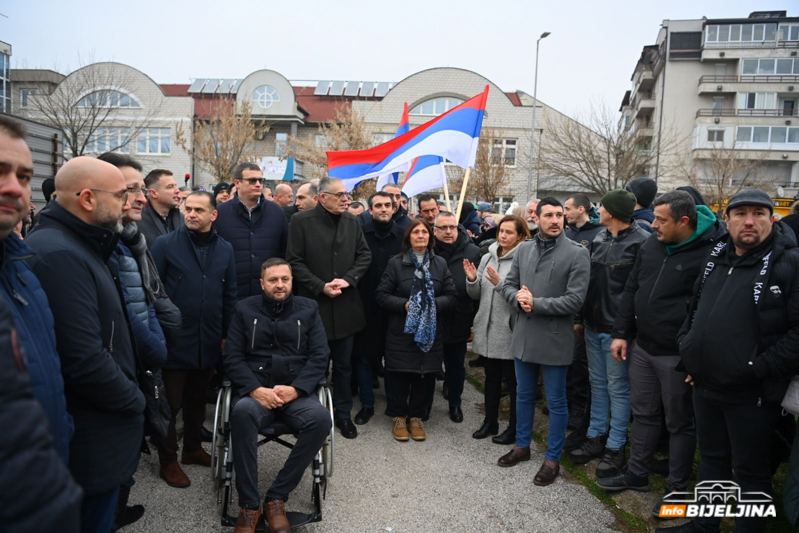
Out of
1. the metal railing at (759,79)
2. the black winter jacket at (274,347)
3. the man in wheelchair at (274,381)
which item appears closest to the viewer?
the man in wheelchair at (274,381)

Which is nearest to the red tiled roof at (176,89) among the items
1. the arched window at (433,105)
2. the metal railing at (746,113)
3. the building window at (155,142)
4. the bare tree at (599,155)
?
the building window at (155,142)

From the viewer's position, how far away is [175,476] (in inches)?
165

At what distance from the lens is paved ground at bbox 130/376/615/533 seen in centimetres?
373

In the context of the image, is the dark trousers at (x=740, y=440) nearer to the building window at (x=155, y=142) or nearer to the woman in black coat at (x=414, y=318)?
the woman in black coat at (x=414, y=318)

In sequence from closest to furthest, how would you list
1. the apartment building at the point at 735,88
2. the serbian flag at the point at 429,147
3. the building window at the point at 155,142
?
the serbian flag at the point at 429,147
the building window at the point at 155,142
the apartment building at the point at 735,88

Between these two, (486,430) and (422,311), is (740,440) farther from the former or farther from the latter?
(422,311)

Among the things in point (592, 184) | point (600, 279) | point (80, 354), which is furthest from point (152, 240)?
point (592, 184)

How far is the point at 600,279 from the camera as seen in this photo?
4746 millimetres

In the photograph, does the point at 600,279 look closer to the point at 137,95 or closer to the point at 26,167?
the point at 26,167

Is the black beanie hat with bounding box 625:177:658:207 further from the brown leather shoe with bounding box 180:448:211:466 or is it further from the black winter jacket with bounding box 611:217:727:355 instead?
the brown leather shoe with bounding box 180:448:211:466

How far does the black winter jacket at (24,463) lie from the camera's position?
107 centimetres

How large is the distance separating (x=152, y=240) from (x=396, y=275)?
7.42ft

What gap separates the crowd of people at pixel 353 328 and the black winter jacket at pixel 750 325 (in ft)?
0.04

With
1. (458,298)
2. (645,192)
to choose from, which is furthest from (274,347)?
(645,192)
